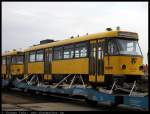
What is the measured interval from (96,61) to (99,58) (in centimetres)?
31

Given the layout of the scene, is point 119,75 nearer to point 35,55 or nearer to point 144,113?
point 144,113

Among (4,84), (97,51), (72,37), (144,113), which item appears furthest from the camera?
(4,84)

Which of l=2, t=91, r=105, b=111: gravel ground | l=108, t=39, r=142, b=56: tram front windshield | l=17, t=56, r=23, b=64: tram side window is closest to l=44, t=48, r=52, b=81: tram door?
l=2, t=91, r=105, b=111: gravel ground

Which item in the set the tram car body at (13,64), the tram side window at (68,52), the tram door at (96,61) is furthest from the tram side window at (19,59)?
the tram door at (96,61)

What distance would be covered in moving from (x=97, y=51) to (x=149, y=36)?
487 cm

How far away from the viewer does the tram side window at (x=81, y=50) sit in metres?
21.3

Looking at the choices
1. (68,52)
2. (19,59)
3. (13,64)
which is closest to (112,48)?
(68,52)

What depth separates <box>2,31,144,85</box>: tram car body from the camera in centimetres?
1888

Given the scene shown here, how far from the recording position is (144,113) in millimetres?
16625

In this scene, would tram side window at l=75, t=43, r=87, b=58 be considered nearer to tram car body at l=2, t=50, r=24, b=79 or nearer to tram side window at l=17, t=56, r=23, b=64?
tram car body at l=2, t=50, r=24, b=79

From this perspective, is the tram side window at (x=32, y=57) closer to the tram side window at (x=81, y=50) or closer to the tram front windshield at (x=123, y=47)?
the tram side window at (x=81, y=50)

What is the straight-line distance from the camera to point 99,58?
19.8m

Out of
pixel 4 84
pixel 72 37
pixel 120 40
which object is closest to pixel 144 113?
pixel 120 40

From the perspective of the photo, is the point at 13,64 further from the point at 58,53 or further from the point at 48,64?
the point at 58,53
